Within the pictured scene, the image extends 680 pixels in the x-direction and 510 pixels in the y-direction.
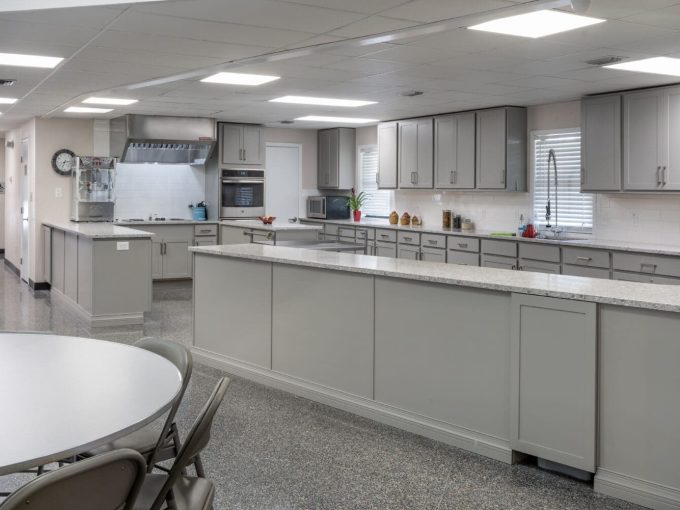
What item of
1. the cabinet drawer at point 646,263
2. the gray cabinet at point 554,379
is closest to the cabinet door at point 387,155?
the cabinet drawer at point 646,263

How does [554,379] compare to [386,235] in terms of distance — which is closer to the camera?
[554,379]

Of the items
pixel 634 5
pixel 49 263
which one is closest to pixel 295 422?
pixel 634 5

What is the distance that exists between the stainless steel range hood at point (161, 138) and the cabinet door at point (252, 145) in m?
0.55

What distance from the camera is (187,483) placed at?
7.77 ft

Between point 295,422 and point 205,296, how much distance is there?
181 centimetres

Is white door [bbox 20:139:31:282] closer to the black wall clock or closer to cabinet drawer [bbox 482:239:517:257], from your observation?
the black wall clock

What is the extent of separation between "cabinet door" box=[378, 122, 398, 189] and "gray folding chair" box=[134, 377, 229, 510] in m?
7.87

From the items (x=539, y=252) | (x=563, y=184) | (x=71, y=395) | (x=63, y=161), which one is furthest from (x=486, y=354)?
(x=63, y=161)

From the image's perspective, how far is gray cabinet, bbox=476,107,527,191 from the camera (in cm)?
829

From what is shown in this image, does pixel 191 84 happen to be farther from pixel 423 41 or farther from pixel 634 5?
pixel 634 5

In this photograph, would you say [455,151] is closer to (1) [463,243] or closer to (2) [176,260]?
(1) [463,243]

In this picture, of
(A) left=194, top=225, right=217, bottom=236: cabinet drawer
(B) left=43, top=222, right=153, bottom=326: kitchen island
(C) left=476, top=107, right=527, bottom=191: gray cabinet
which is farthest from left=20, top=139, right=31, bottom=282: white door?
(C) left=476, top=107, right=527, bottom=191: gray cabinet

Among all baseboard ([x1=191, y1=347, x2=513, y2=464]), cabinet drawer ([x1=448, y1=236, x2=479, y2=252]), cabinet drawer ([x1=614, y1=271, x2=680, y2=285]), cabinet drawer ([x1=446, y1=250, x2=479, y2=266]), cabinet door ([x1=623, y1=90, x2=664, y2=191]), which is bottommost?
baseboard ([x1=191, y1=347, x2=513, y2=464])

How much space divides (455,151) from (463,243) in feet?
4.11
